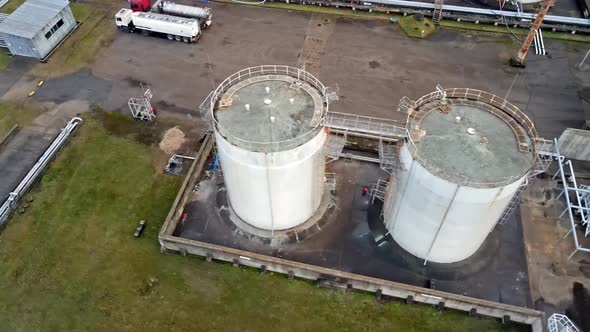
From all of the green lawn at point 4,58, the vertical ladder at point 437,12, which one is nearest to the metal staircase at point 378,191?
the vertical ladder at point 437,12

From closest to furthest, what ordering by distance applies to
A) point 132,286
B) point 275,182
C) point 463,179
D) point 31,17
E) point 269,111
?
point 463,179 < point 269,111 < point 275,182 < point 132,286 < point 31,17

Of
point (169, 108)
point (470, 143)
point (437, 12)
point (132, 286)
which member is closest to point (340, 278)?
point (470, 143)

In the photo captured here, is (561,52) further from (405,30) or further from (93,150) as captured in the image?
(93,150)

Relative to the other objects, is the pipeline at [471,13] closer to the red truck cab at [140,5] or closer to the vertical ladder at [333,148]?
the red truck cab at [140,5]

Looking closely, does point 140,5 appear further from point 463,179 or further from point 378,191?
point 463,179

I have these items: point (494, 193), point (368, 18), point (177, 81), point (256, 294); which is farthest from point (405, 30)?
point (256, 294)

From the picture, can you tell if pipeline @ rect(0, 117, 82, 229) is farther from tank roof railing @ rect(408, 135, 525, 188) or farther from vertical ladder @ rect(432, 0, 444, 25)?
vertical ladder @ rect(432, 0, 444, 25)

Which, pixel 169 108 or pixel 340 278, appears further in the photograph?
pixel 169 108
